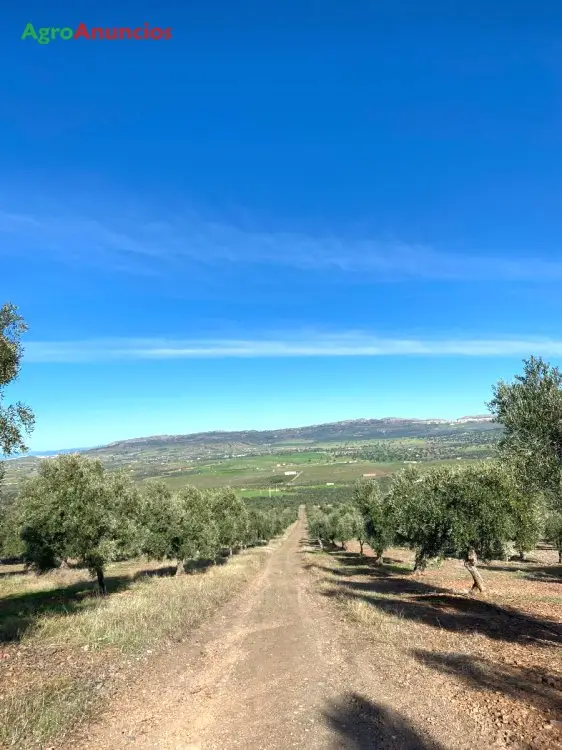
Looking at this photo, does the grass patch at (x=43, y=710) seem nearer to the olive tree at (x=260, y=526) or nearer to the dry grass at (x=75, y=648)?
the dry grass at (x=75, y=648)

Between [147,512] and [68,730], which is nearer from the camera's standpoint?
[68,730]

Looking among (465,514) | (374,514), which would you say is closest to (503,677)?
(465,514)

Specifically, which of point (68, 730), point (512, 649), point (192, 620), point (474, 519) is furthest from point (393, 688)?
point (474, 519)

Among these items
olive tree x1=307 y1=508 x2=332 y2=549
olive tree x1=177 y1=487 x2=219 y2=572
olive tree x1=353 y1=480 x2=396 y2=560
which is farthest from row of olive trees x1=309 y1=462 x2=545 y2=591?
olive tree x1=307 y1=508 x2=332 y2=549

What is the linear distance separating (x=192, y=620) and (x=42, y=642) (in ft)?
24.1

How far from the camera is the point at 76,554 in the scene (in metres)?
29.5

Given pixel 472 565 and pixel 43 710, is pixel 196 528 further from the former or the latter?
pixel 43 710

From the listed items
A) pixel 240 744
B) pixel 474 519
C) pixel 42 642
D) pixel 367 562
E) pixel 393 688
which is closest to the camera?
pixel 240 744

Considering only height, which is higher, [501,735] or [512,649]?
[501,735]

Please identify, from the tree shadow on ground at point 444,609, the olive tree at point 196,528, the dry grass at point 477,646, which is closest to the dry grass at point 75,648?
the dry grass at point 477,646

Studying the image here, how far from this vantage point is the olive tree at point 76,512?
2853cm

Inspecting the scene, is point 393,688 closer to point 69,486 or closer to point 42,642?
point 42,642

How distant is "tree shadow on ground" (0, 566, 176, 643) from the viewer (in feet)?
68.6

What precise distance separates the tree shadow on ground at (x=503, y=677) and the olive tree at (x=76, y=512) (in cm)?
2159
